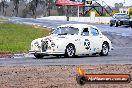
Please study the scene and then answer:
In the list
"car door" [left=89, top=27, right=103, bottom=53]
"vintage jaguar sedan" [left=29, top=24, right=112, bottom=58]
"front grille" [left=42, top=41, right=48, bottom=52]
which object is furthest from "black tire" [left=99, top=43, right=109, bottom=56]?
"front grille" [left=42, top=41, right=48, bottom=52]

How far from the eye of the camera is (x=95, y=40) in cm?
2014

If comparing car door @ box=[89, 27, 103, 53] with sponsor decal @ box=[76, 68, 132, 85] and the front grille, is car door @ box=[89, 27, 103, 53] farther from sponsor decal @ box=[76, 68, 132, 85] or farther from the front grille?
sponsor decal @ box=[76, 68, 132, 85]

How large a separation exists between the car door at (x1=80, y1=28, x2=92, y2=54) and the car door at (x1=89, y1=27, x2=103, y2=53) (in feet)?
0.60

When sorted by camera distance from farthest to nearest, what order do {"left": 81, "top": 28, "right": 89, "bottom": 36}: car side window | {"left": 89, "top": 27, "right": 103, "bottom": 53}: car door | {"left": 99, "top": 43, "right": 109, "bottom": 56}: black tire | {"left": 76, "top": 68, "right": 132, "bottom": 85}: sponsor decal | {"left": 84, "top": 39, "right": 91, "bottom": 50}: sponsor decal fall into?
{"left": 99, "top": 43, "right": 109, "bottom": 56}: black tire, {"left": 89, "top": 27, "right": 103, "bottom": 53}: car door, {"left": 81, "top": 28, "right": 89, "bottom": 36}: car side window, {"left": 84, "top": 39, "right": 91, "bottom": 50}: sponsor decal, {"left": 76, "top": 68, "right": 132, "bottom": 85}: sponsor decal

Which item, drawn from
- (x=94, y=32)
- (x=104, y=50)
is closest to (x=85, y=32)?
(x=94, y=32)

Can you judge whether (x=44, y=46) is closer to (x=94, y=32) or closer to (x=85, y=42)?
(x=85, y=42)

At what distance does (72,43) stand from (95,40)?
1.46 m

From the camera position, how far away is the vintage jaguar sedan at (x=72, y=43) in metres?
18.7

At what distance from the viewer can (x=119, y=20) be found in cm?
4969

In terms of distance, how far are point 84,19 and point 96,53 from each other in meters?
55.2

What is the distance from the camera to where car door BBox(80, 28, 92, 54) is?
1947 centimetres

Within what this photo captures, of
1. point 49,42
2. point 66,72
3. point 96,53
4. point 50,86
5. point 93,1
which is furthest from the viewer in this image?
point 93,1

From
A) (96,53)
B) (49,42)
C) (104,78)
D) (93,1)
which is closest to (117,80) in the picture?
(104,78)

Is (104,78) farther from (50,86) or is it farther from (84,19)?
(84,19)
